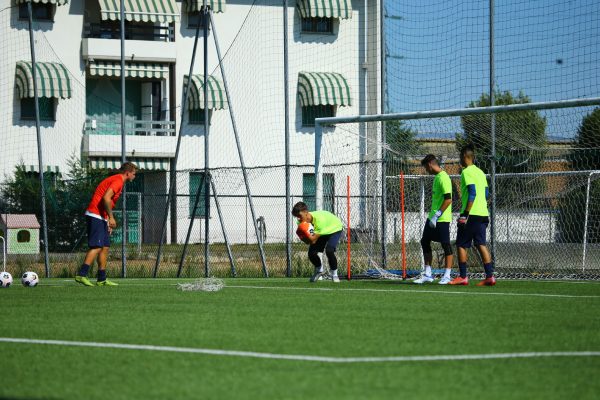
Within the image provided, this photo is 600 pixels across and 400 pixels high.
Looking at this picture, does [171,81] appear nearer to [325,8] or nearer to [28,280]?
[325,8]

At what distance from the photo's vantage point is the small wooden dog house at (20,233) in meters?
23.5

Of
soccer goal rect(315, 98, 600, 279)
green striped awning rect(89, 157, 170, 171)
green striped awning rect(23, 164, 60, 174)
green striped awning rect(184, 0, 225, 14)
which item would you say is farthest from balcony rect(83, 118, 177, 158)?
soccer goal rect(315, 98, 600, 279)

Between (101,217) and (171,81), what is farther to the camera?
(171,81)

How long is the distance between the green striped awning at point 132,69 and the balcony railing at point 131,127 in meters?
1.87

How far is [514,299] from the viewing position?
12703 mm

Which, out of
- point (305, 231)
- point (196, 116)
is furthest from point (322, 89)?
point (305, 231)

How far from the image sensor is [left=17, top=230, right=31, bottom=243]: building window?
2397cm

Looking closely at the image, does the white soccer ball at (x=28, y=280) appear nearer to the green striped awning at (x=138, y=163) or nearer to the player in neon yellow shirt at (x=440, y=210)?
the player in neon yellow shirt at (x=440, y=210)

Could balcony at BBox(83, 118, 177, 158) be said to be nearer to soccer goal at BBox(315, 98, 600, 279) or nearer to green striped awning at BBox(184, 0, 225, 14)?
green striped awning at BBox(184, 0, 225, 14)

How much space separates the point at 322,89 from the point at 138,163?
792 centimetres

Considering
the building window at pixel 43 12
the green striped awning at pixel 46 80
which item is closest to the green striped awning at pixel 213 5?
the building window at pixel 43 12

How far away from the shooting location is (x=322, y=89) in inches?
1647

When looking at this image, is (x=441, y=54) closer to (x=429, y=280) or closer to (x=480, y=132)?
(x=480, y=132)

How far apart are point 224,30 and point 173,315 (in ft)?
113
